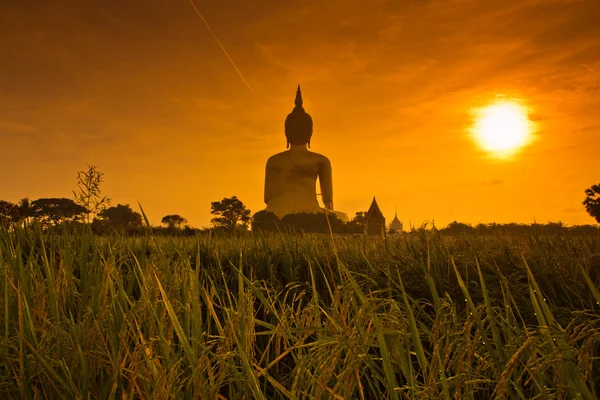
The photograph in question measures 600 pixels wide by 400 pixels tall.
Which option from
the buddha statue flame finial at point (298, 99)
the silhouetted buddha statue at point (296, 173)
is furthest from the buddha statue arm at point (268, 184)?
the buddha statue flame finial at point (298, 99)

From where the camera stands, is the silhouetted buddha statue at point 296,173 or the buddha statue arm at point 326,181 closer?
the buddha statue arm at point 326,181

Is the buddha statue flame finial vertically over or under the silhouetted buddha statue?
over

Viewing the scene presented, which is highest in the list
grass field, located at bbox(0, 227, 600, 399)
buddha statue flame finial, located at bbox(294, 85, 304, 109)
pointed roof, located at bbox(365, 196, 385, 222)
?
buddha statue flame finial, located at bbox(294, 85, 304, 109)

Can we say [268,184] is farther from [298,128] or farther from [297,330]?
[297,330]

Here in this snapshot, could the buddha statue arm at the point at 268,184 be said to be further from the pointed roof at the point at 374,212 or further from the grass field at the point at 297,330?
the grass field at the point at 297,330

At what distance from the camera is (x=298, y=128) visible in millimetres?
29531

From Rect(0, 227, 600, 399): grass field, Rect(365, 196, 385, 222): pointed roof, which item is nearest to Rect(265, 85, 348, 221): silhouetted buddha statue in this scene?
Rect(365, 196, 385, 222): pointed roof

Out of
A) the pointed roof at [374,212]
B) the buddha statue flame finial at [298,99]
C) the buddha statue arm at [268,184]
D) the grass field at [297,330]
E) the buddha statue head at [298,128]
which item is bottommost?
the grass field at [297,330]

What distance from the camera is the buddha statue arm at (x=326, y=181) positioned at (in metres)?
28.3

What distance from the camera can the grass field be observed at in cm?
137

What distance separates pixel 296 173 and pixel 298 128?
2.69 m

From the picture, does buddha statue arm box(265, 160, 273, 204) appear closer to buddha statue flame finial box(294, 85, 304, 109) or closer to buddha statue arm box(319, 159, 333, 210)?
buddha statue arm box(319, 159, 333, 210)

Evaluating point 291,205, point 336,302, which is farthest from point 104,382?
point 291,205

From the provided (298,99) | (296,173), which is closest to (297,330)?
(296,173)
